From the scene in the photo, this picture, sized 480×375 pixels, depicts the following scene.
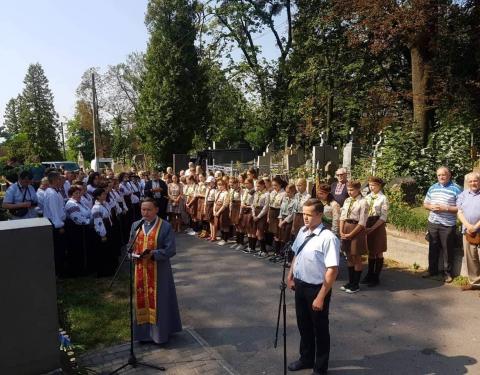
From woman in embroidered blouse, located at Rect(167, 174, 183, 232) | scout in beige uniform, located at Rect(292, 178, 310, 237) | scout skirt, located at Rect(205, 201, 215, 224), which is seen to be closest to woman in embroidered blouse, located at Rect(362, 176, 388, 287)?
scout in beige uniform, located at Rect(292, 178, 310, 237)

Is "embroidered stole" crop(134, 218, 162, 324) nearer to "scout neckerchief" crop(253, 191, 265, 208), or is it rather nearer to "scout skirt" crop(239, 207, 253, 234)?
"scout neckerchief" crop(253, 191, 265, 208)

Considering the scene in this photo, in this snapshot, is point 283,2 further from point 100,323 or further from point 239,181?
point 100,323

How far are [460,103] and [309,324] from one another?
11.1 meters

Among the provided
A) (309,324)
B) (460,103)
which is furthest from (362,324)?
(460,103)

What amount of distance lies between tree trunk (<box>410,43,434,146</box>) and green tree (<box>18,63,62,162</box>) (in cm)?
4594

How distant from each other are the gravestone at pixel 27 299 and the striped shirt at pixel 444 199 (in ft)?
20.5

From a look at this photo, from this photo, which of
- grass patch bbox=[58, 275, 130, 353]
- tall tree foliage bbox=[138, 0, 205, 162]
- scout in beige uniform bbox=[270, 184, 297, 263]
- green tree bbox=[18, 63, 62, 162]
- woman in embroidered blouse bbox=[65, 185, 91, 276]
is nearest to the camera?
grass patch bbox=[58, 275, 130, 353]

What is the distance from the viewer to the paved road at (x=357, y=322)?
16.1 feet

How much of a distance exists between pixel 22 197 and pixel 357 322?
624 cm

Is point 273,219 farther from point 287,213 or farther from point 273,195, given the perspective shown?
point 287,213

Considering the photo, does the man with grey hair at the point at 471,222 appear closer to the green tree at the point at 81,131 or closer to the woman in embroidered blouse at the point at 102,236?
the woman in embroidered blouse at the point at 102,236

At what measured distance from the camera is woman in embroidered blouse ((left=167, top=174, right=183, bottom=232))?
42.9 ft

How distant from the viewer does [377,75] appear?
789 inches

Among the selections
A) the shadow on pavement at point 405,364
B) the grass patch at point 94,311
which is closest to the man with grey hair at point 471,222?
the shadow on pavement at point 405,364
